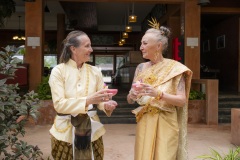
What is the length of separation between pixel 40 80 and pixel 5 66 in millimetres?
5412

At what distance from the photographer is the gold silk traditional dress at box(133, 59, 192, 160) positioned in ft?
6.61

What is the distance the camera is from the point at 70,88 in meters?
1.85

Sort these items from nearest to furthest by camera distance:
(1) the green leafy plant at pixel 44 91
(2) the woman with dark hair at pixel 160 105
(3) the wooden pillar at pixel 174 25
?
(2) the woman with dark hair at pixel 160 105 < (1) the green leafy plant at pixel 44 91 < (3) the wooden pillar at pixel 174 25

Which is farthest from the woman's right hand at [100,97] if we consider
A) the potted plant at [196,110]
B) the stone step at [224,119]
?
the stone step at [224,119]

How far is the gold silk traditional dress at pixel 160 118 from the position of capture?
6.61ft

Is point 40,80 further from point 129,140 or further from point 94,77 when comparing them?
point 94,77

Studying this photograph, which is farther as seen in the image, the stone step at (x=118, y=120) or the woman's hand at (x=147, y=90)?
the stone step at (x=118, y=120)

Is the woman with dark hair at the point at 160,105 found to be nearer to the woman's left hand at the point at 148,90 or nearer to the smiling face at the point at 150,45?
the smiling face at the point at 150,45

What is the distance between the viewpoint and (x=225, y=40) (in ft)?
37.8

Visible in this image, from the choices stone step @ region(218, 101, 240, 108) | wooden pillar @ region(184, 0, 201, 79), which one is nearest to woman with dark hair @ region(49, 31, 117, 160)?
wooden pillar @ region(184, 0, 201, 79)

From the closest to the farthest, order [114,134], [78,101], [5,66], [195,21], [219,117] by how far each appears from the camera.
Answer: [78,101] < [5,66] < [114,134] < [219,117] < [195,21]

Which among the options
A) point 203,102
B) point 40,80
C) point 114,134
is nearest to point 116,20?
point 40,80

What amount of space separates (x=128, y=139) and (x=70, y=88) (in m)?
Answer: 3.37

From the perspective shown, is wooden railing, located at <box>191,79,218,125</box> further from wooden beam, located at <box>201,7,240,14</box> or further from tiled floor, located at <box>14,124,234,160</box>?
wooden beam, located at <box>201,7,240,14</box>
